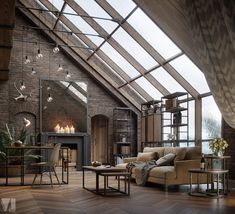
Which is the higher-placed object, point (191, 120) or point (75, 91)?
point (75, 91)

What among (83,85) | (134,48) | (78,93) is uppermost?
(134,48)

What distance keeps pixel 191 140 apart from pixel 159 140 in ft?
4.29

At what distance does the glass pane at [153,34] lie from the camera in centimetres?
778

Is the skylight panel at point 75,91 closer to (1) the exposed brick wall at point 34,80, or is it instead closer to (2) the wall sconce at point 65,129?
(1) the exposed brick wall at point 34,80

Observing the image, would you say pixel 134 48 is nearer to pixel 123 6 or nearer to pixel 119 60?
pixel 119 60

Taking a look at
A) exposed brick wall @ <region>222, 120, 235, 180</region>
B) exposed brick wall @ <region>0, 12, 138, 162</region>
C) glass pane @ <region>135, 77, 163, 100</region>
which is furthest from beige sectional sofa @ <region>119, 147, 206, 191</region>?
exposed brick wall @ <region>0, 12, 138, 162</region>

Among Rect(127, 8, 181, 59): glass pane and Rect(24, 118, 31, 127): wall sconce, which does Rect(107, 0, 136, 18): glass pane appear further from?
Rect(24, 118, 31, 127): wall sconce

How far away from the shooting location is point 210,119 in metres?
8.59

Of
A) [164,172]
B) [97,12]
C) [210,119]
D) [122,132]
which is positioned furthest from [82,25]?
[164,172]

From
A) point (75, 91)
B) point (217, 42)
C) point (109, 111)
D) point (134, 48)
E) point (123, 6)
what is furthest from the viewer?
point (109, 111)

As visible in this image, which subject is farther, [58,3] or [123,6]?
[58,3]

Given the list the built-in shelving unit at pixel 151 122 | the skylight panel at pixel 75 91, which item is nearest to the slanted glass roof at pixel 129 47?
the built-in shelving unit at pixel 151 122

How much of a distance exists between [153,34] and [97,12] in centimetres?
149

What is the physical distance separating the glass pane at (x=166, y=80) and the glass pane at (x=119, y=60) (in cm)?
73
